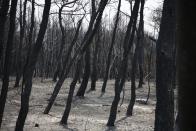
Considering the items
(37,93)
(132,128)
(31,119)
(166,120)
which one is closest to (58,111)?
(31,119)

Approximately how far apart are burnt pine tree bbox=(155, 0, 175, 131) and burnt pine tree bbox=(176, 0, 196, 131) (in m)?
6.29

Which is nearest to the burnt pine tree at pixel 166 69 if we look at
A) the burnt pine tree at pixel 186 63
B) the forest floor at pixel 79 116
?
the forest floor at pixel 79 116

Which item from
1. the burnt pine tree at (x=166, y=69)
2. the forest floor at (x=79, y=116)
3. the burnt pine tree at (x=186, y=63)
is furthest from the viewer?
the forest floor at (x=79, y=116)

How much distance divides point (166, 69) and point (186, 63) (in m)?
6.50

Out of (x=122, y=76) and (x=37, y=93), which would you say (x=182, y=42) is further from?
(x=37, y=93)

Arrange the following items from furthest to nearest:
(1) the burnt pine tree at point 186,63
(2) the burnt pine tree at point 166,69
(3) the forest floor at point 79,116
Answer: (3) the forest floor at point 79,116 → (2) the burnt pine tree at point 166,69 → (1) the burnt pine tree at point 186,63

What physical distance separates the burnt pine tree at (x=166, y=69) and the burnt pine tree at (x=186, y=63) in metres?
6.29

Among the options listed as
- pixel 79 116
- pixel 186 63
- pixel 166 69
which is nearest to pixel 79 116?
pixel 79 116

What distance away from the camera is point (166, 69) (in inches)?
288

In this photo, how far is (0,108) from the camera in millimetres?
8867

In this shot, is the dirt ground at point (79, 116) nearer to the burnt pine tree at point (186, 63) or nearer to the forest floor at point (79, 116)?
the forest floor at point (79, 116)

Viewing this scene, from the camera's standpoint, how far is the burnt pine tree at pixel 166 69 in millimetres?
7184

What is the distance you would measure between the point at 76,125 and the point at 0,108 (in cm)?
479

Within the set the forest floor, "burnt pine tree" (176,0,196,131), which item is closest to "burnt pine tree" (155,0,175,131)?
the forest floor
